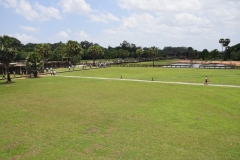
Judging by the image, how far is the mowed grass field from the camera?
12492 mm

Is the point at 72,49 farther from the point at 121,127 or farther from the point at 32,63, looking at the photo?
the point at 121,127

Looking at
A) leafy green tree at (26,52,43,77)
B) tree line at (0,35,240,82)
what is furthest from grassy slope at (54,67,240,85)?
tree line at (0,35,240,82)

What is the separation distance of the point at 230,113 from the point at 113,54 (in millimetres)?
122081

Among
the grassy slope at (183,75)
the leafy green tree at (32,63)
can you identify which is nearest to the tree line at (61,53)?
the leafy green tree at (32,63)

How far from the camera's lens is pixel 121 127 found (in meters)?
16.2

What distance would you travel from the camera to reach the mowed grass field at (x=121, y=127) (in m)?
12.5

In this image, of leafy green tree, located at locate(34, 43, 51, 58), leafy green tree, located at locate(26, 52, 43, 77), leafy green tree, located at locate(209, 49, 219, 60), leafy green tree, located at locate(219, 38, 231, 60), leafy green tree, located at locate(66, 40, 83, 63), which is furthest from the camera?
leafy green tree, located at locate(209, 49, 219, 60)

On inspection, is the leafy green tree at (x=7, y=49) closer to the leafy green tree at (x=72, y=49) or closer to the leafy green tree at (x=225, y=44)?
the leafy green tree at (x=72, y=49)

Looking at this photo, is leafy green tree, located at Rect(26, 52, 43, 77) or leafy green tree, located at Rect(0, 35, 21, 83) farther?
leafy green tree, located at Rect(26, 52, 43, 77)

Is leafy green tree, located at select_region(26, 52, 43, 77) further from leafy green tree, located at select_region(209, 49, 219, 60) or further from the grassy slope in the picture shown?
leafy green tree, located at select_region(209, 49, 219, 60)

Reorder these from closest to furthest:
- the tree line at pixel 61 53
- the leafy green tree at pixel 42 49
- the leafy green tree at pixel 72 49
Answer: the tree line at pixel 61 53, the leafy green tree at pixel 42 49, the leafy green tree at pixel 72 49

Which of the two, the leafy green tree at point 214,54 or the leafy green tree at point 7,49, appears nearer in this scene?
the leafy green tree at point 7,49

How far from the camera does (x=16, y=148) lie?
42.7ft

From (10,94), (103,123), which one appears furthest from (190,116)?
(10,94)
